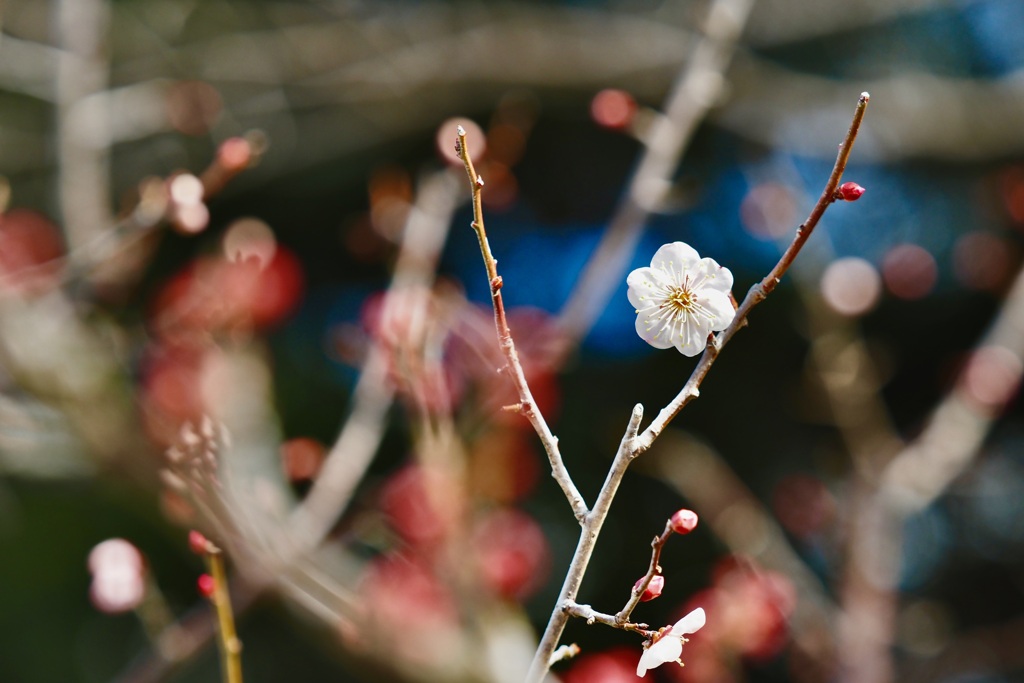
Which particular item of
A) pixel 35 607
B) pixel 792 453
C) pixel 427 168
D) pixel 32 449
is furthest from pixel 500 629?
pixel 35 607

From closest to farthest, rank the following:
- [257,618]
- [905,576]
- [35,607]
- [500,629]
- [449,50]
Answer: [500,629] < [449,50] < [257,618] < [35,607] < [905,576]

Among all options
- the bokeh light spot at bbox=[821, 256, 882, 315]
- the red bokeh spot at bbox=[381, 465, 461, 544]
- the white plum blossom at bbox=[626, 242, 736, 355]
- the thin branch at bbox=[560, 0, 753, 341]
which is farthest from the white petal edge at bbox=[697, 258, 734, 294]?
the bokeh light spot at bbox=[821, 256, 882, 315]

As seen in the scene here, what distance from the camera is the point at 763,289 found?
512 mm

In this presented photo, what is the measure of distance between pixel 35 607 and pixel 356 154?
2034 millimetres

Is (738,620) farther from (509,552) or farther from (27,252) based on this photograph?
(27,252)

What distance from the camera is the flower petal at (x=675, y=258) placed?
64cm

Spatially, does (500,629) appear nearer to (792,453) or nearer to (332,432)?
(332,432)

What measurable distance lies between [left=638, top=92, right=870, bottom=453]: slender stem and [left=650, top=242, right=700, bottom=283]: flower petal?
0.41 feet

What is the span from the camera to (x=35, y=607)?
112 inches

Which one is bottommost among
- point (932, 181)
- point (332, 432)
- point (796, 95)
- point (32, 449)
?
point (32, 449)

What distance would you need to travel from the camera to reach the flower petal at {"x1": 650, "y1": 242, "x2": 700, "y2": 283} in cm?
64

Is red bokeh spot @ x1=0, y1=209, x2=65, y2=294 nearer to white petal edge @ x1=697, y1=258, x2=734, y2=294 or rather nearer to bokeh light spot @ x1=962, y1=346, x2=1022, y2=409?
white petal edge @ x1=697, y1=258, x2=734, y2=294

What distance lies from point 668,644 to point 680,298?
29 cm

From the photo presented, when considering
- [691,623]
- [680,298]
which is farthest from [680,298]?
[691,623]
